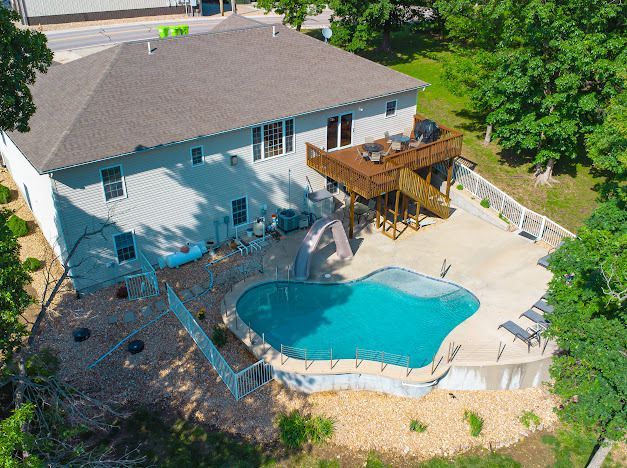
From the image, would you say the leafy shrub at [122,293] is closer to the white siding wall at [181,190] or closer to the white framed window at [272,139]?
Result: the white siding wall at [181,190]

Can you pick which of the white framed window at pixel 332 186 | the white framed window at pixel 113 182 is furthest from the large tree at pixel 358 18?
the white framed window at pixel 113 182

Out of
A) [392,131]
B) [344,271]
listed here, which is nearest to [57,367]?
[344,271]

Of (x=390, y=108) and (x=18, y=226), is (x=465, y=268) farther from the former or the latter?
(x=18, y=226)

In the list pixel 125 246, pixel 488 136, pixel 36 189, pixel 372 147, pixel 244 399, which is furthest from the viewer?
pixel 488 136

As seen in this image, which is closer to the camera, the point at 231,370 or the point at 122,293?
the point at 231,370

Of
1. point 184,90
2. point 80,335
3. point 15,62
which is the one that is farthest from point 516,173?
point 15,62

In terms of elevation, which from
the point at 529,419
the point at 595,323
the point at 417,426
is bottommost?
the point at 529,419

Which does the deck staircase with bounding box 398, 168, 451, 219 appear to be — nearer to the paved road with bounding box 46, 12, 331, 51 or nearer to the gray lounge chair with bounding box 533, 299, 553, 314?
the gray lounge chair with bounding box 533, 299, 553, 314
